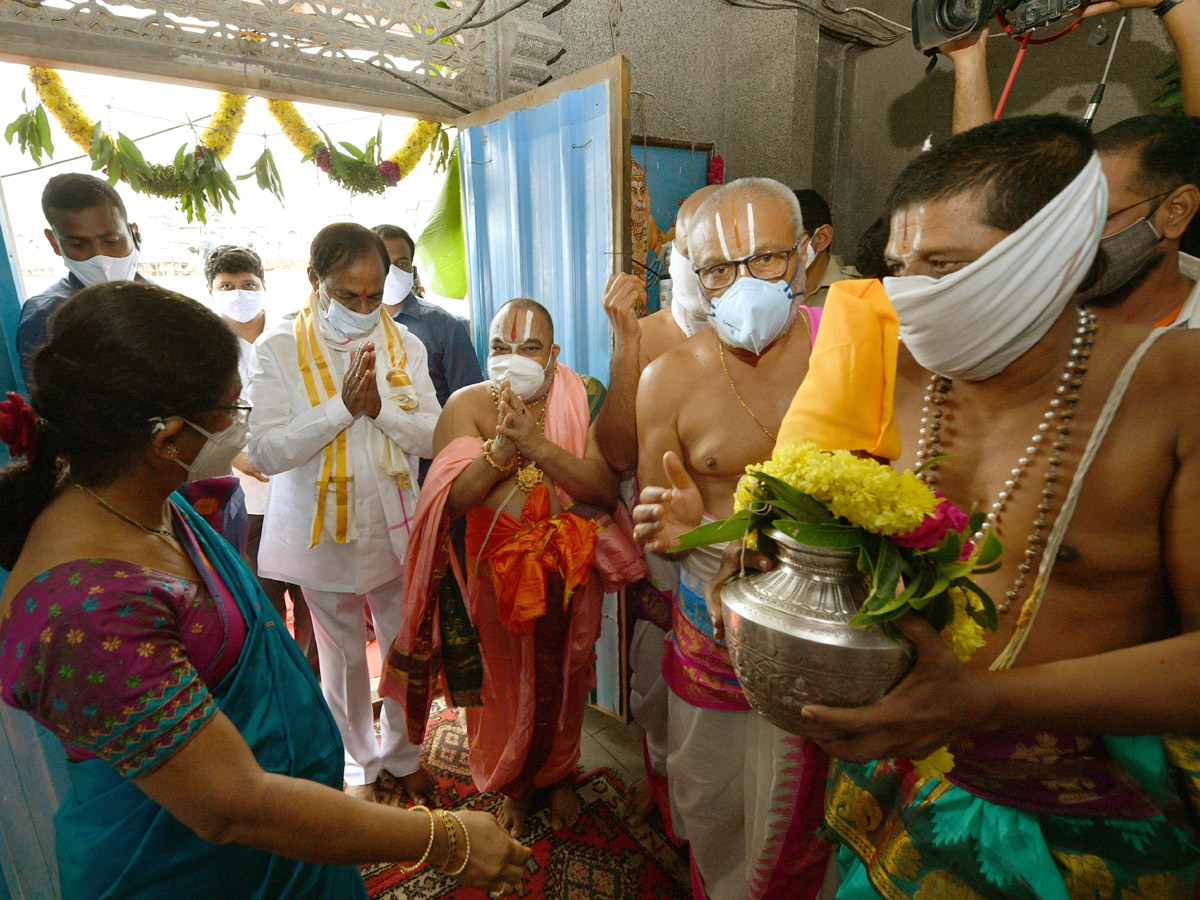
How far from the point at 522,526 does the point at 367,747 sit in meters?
1.46

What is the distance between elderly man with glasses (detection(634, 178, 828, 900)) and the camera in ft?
6.58

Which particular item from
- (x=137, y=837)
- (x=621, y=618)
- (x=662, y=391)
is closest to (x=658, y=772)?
(x=621, y=618)

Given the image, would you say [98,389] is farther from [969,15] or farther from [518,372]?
[969,15]

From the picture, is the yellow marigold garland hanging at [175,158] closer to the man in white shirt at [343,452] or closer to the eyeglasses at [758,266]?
the man in white shirt at [343,452]

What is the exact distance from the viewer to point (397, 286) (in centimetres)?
370

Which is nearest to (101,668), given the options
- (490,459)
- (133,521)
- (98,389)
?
(133,521)

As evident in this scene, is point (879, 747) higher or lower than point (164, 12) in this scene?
lower

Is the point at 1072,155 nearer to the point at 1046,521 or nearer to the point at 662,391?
the point at 1046,521

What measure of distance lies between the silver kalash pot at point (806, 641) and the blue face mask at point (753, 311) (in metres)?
1.04

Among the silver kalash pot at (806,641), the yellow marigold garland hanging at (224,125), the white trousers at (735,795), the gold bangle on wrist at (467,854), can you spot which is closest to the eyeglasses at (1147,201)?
the silver kalash pot at (806,641)

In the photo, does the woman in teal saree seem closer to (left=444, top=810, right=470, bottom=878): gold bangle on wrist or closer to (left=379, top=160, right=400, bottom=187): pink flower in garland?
(left=444, top=810, right=470, bottom=878): gold bangle on wrist

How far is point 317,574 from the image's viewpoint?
9.13ft

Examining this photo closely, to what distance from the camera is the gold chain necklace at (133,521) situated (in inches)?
52.7

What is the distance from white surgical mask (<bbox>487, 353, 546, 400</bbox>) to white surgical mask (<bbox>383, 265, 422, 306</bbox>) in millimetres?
1343
